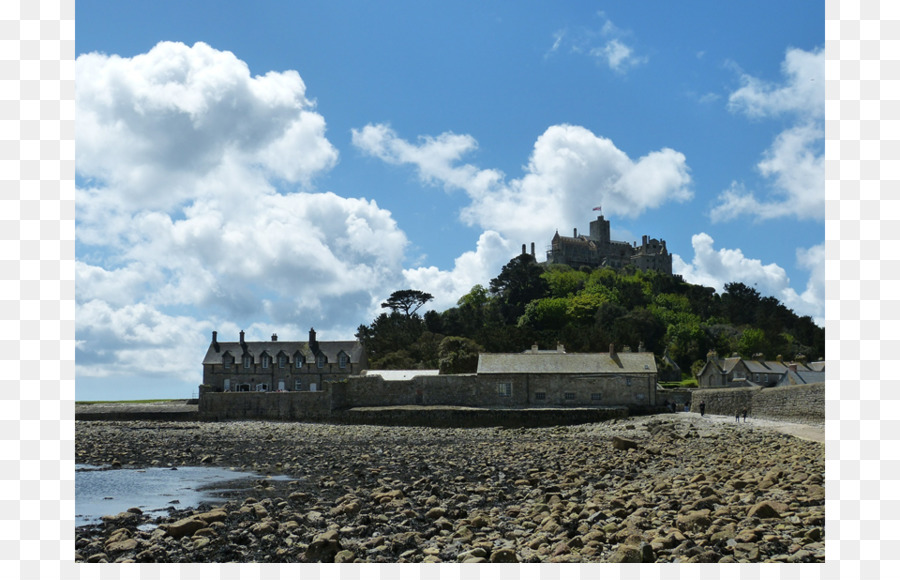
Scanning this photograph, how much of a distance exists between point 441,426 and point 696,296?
65.5 m

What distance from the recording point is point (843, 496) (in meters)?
7.30

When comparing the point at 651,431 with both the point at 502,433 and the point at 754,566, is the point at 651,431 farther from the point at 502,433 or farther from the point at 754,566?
the point at 754,566

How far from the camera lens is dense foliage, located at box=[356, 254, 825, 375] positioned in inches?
2492

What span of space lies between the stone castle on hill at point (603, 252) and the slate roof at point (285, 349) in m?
64.9

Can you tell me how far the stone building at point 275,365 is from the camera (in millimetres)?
55156

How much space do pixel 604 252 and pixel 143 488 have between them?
4427 inches

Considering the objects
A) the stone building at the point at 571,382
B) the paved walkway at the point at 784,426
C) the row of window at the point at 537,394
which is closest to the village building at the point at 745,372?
the stone building at the point at 571,382

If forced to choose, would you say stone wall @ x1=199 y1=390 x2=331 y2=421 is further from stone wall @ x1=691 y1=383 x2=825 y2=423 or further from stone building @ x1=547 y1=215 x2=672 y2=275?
stone building @ x1=547 y1=215 x2=672 y2=275

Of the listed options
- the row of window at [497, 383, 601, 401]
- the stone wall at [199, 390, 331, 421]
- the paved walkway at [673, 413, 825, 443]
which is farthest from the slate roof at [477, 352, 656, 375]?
the stone wall at [199, 390, 331, 421]

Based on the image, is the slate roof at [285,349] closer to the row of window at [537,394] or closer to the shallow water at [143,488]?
the row of window at [537,394]

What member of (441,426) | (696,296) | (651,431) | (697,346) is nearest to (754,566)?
(651,431)

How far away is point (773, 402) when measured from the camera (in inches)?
1203

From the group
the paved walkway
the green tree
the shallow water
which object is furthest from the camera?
the green tree

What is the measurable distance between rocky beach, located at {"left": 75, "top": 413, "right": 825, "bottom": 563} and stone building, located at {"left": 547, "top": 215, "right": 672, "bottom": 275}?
94741 millimetres
